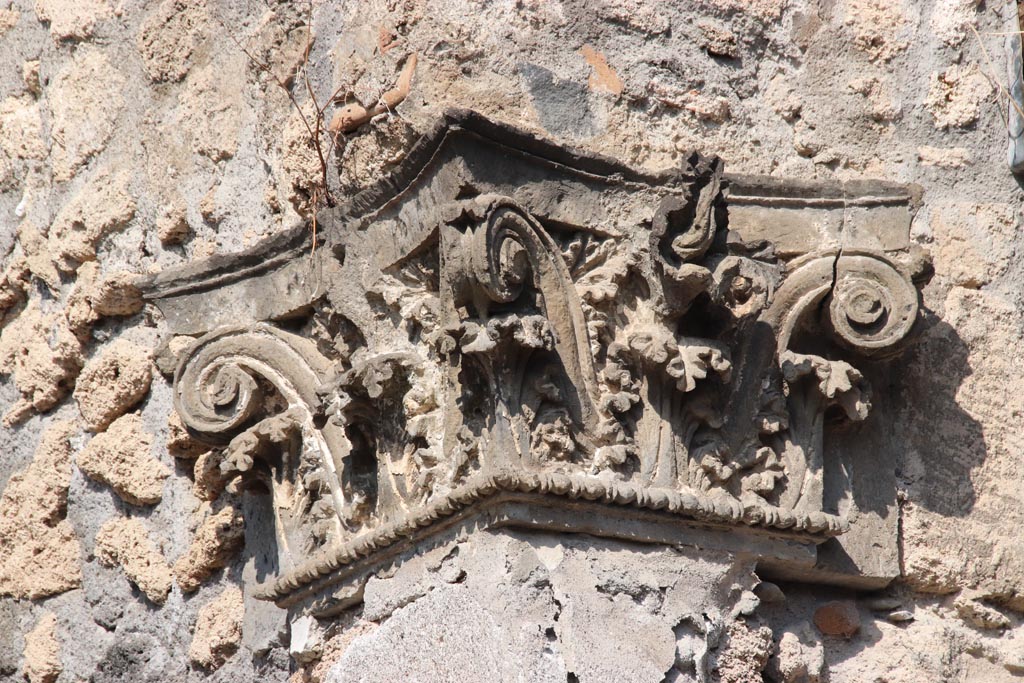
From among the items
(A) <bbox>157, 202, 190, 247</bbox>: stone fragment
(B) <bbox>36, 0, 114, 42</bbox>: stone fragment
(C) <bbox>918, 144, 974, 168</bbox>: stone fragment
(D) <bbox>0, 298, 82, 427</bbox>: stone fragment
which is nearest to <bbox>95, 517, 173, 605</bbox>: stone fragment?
(D) <bbox>0, 298, 82, 427</bbox>: stone fragment

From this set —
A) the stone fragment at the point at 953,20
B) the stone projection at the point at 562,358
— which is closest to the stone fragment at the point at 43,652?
the stone projection at the point at 562,358

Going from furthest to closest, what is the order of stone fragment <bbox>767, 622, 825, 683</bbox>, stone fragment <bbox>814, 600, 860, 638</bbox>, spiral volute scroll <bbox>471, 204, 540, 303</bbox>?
stone fragment <bbox>814, 600, 860, 638</bbox> → stone fragment <bbox>767, 622, 825, 683</bbox> → spiral volute scroll <bbox>471, 204, 540, 303</bbox>

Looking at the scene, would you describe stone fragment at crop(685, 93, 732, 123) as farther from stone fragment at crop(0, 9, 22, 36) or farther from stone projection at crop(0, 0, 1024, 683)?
stone fragment at crop(0, 9, 22, 36)

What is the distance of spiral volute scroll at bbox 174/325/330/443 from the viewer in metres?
3.46

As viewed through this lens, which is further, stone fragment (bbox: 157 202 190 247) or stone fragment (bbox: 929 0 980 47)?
stone fragment (bbox: 157 202 190 247)

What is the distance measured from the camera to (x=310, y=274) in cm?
347

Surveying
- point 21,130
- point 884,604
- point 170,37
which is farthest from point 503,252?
point 21,130

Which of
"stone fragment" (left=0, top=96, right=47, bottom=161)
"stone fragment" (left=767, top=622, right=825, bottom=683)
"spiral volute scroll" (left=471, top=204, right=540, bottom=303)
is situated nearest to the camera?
"spiral volute scroll" (left=471, top=204, right=540, bottom=303)

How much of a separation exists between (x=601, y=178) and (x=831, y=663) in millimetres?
1065

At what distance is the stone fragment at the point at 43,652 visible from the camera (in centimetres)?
398

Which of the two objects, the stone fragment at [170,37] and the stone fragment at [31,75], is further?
the stone fragment at [31,75]

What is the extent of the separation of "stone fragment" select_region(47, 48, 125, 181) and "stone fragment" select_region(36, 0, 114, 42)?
2.1 inches

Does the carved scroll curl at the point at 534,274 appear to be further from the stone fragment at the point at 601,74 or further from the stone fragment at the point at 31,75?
the stone fragment at the point at 31,75

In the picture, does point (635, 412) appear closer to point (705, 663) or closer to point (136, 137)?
point (705, 663)
